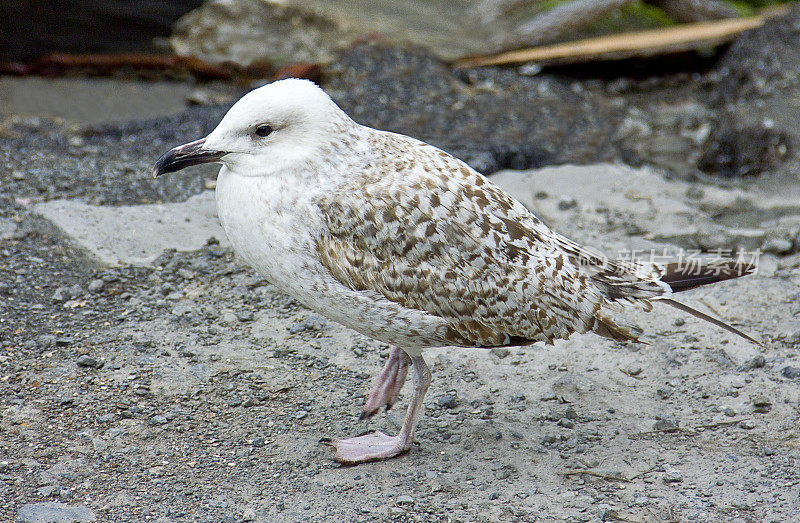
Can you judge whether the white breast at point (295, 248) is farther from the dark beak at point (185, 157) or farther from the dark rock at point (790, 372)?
the dark rock at point (790, 372)

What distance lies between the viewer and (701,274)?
392 centimetres

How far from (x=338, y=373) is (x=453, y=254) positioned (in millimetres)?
1169

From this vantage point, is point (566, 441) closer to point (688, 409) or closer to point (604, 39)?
point (688, 409)

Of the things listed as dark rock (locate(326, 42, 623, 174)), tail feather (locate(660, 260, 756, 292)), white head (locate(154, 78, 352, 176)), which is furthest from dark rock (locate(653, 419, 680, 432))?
dark rock (locate(326, 42, 623, 174))

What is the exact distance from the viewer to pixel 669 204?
615cm

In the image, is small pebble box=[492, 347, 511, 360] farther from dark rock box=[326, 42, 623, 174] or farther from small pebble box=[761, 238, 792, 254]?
dark rock box=[326, 42, 623, 174]

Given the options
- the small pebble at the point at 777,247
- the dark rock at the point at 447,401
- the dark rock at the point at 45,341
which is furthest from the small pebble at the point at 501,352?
the dark rock at the point at 45,341

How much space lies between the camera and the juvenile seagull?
3.48 m

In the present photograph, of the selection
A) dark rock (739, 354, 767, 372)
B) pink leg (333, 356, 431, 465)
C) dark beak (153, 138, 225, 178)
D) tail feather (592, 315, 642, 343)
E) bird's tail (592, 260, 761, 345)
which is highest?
dark beak (153, 138, 225, 178)

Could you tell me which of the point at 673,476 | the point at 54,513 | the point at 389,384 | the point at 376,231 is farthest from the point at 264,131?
the point at 673,476

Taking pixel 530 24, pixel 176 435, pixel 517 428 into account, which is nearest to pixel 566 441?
pixel 517 428

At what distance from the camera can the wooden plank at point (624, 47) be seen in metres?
8.58

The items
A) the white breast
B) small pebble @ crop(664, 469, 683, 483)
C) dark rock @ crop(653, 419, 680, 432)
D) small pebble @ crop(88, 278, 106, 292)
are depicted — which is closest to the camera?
the white breast

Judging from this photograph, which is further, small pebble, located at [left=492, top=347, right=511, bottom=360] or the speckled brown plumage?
small pebble, located at [left=492, top=347, right=511, bottom=360]
